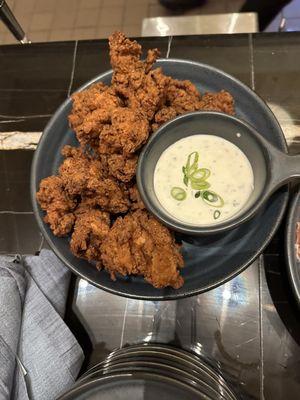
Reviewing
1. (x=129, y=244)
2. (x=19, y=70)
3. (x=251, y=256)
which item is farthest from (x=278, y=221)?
(x=19, y=70)

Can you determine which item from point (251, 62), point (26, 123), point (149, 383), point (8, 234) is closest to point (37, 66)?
point (26, 123)

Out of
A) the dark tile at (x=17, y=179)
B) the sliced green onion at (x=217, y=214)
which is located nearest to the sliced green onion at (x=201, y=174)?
the sliced green onion at (x=217, y=214)

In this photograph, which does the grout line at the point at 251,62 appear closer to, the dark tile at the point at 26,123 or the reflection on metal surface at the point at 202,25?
the reflection on metal surface at the point at 202,25

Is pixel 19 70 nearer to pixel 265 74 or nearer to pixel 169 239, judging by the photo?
pixel 265 74

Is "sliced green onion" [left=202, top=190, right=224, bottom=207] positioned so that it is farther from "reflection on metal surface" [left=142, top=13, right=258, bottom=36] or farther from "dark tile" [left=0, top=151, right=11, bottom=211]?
"reflection on metal surface" [left=142, top=13, right=258, bottom=36]

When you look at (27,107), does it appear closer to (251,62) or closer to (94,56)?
(94,56)
